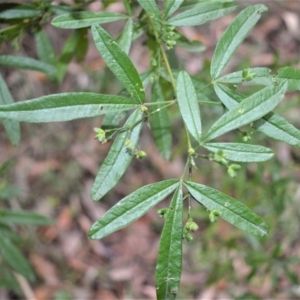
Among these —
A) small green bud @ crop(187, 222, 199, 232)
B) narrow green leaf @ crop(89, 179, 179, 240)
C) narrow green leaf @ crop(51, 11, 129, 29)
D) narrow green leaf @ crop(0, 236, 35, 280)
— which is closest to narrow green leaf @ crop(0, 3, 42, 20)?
narrow green leaf @ crop(51, 11, 129, 29)

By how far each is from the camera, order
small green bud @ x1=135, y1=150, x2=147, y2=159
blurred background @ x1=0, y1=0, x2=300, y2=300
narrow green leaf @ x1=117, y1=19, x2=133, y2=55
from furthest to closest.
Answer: blurred background @ x1=0, y1=0, x2=300, y2=300
narrow green leaf @ x1=117, y1=19, x2=133, y2=55
small green bud @ x1=135, y1=150, x2=147, y2=159

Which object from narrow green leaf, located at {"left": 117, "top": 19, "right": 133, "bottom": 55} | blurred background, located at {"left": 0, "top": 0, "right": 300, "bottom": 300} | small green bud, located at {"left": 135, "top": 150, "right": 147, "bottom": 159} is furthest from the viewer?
blurred background, located at {"left": 0, "top": 0, "right": 300, "bottom": 300}

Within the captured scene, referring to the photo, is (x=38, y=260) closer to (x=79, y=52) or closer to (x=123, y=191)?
(x=123, y=191)

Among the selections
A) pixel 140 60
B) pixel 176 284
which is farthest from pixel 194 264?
pixel 176 284

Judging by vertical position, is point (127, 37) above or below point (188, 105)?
above

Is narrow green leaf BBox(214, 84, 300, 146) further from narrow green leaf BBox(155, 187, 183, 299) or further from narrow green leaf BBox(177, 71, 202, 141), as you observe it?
narrow green leaf BBox(155, 187, 183, 299)

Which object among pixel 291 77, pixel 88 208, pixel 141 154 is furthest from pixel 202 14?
pixel 88 208

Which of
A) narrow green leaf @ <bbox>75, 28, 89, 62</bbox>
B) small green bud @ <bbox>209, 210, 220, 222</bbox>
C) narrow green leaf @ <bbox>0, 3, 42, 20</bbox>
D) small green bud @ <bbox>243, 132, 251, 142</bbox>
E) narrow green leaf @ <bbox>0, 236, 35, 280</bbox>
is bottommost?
narrow green leaf @ <bbox>0, 236, 35, 280</bbox>

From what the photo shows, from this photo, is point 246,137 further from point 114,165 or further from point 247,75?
point 114,165
